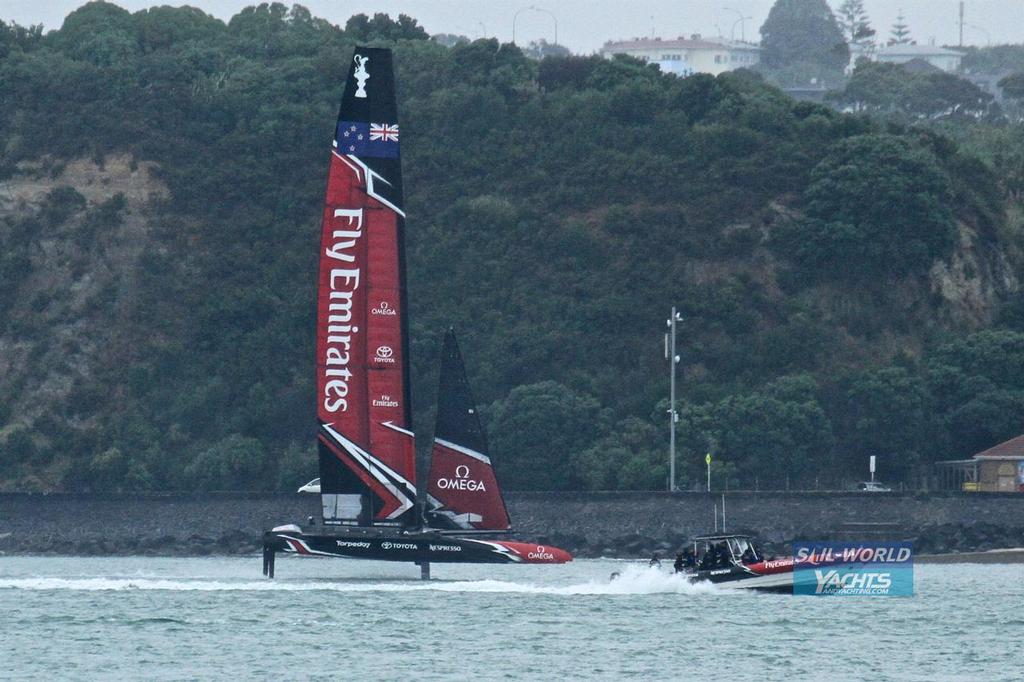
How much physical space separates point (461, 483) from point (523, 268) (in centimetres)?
5828

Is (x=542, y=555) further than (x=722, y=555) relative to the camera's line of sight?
No

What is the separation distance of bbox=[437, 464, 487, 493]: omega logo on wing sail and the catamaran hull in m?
1.44

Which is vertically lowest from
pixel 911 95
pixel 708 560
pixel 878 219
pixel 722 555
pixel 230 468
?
pixel 708 560

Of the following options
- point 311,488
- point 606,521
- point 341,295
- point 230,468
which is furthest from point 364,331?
point 230,468

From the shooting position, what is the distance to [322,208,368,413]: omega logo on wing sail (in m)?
51.0

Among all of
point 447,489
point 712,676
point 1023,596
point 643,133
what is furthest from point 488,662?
point 643,133

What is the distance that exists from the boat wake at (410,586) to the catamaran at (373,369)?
276cm

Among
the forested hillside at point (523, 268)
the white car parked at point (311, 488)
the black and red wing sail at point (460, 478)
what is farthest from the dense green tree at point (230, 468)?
the black and red wing sail at point (460, 478)

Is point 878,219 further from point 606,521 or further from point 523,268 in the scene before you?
point 606,521

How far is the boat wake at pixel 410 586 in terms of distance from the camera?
5244cm

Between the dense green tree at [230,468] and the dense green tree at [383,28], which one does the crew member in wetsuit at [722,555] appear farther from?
the dense green tree at [383,28]

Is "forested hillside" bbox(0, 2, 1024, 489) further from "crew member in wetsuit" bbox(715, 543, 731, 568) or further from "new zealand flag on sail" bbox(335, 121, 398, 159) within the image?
"new zealand flag on sail" bbox(335, 121, 398, 159)

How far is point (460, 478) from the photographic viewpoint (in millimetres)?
50750

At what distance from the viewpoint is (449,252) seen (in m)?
110
